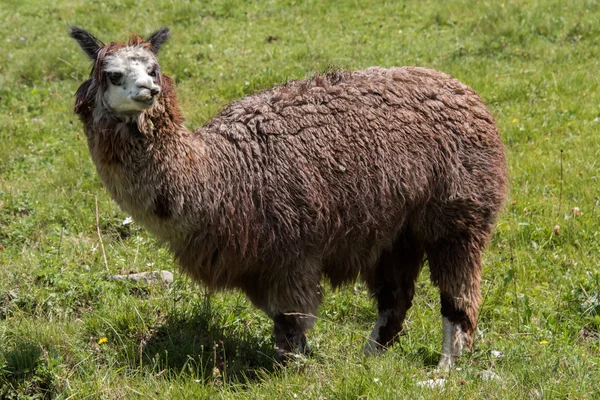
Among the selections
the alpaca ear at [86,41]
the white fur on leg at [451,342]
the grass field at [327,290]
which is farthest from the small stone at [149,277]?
the white fur on leg at [451,342]

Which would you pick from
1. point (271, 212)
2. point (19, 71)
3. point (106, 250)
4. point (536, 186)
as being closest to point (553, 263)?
point (536, 186)

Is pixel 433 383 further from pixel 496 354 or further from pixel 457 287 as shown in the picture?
pixel 457 287

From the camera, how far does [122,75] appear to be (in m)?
3.78

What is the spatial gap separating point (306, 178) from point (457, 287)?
1174mm

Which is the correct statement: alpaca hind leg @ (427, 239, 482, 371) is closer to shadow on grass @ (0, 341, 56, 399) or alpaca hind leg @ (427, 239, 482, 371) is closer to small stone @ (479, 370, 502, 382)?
small stone @ (479, 370, 502, 382)

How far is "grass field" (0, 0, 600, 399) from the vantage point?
3988 millimetres

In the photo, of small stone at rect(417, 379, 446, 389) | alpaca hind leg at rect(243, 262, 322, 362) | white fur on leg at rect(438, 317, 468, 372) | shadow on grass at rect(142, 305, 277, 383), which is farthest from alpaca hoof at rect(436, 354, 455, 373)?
shadow on grass at rect(142, 305, 277, 383)

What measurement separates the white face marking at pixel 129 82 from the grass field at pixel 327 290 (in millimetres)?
1294

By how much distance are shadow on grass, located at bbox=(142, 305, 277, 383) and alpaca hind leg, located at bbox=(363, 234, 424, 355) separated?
2.41ft

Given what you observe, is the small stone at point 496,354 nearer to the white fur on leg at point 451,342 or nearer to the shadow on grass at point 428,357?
the white fur on leg at point 451,342

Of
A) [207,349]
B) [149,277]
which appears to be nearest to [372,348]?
[207,349]

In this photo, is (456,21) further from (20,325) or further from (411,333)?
(20,325)

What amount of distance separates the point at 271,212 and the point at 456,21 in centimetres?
753

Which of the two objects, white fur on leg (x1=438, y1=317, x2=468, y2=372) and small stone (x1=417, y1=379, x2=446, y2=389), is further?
white fur on leg (x1=438, y1=317, x2=468, y2=372)
